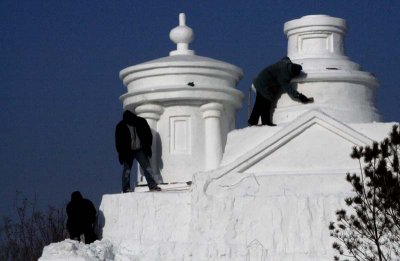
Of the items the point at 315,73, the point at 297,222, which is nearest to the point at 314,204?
the point at 297,222

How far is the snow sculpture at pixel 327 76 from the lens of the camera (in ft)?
83.7

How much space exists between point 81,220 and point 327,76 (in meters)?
5.80

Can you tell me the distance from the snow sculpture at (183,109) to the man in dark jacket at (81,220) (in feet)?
7.87

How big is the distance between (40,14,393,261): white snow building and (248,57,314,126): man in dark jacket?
22cm

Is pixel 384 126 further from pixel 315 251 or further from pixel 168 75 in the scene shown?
pixel 168 75

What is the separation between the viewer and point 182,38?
94.6ft

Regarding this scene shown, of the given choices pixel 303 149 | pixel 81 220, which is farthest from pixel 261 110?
pixel 81 220

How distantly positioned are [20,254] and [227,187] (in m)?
14.3

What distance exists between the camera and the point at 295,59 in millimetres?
26500

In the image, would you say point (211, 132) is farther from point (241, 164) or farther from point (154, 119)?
point (241, 164)

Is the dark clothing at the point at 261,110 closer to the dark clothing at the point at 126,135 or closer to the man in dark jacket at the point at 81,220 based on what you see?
the dark clothing at the point at 126,135

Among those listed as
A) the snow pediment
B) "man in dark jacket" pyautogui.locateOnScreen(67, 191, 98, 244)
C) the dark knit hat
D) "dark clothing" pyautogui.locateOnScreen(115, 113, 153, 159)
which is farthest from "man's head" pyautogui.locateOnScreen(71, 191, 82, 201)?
the dark knit hat

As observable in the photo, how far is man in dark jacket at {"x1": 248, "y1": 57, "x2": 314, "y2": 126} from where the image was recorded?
82.8ft

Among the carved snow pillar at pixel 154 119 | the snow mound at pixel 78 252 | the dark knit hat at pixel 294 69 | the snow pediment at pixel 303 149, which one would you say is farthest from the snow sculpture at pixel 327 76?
the snow mound at pixel 78 252
